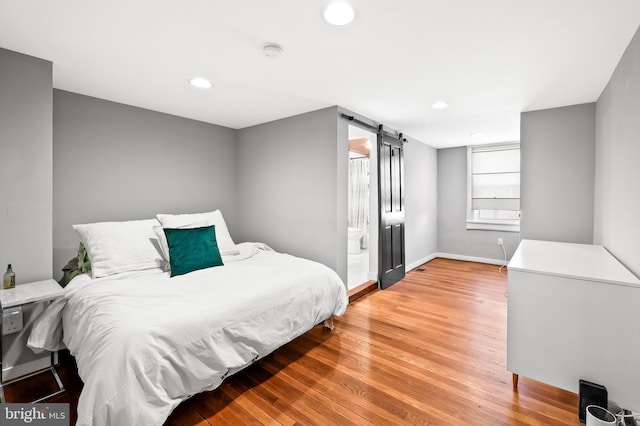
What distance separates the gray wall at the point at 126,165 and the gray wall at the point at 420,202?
3.02 metres

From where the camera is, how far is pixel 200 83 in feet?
8.75

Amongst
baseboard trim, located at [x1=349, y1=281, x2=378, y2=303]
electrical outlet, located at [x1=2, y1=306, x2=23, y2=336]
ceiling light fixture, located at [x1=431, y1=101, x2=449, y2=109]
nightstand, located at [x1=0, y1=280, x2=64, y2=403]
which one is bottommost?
baseboard trim, located at [x1=349, y1=281, x2=378, y2=303]

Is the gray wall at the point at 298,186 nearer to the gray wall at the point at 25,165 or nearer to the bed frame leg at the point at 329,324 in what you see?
the bed frame leg at the point at 329,324

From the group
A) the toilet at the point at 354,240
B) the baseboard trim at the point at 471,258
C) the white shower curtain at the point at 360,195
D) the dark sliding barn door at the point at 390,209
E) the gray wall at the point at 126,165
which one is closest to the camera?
the gray wall at the point at 126,165

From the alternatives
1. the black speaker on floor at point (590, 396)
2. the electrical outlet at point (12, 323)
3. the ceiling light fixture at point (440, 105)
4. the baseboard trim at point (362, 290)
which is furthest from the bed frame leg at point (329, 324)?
the ceiling light fixture at point (440, 105)

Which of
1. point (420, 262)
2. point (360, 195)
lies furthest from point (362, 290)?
point (360, 195)

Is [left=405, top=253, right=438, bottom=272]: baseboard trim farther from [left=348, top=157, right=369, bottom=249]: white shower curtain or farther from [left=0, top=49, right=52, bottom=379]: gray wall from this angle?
[left=0, top=49, right=52, bottom=379]: gray wall

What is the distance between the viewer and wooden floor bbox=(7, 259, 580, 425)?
5.81 feet

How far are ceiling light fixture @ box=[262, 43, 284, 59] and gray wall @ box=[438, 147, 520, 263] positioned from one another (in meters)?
5.01

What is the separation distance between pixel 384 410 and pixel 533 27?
252cm

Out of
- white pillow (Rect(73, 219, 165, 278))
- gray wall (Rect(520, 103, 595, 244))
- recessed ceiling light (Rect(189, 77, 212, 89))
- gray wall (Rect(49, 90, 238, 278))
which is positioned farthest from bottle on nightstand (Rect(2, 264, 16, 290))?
gray wall (Rect(520, 103, 595, 244))

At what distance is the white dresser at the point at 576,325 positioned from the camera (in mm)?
1624

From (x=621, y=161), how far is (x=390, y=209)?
2478mm

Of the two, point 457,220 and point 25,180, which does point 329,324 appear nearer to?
point 25,180
